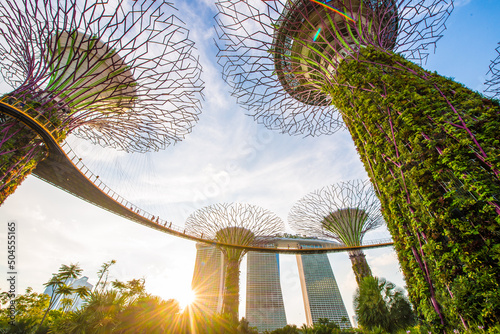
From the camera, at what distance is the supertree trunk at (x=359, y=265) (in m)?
15.0

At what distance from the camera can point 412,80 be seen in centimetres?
447

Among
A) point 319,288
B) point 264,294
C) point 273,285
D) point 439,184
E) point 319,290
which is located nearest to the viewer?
point 439,184

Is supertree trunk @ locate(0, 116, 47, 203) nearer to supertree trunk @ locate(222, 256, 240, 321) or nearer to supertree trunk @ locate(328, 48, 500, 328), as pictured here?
supertree trunk @ locate(328, 48, 500, 328)

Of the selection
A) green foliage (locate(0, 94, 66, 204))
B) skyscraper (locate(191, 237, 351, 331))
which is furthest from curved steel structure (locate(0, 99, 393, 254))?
skyscraper (locate(191, 237, 351, 331))

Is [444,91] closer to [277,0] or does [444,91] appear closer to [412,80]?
[412,80]

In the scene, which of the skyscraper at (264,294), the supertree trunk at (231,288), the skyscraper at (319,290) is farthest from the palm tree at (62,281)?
the skyscraper at (319,290)

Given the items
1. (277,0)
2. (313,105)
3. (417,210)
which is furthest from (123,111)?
(417,210)

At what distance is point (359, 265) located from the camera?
1538 centimetres

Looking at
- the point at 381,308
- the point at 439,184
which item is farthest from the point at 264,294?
the point at 439,184

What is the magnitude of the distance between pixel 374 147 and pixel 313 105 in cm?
741

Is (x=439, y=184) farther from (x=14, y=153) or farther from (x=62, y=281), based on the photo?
(x=62, y=281)

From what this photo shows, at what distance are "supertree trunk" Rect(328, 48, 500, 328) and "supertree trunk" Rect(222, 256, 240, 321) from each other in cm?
1356

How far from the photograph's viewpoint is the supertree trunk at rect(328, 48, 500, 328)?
101 inches

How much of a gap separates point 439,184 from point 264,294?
67357 mm
